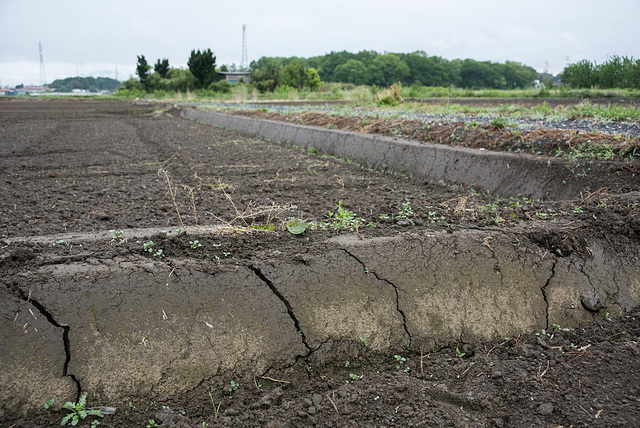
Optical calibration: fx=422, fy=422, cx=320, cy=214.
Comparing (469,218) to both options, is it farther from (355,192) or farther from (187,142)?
(187,142)

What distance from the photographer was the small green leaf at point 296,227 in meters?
2.68

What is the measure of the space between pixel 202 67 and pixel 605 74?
2963 cm

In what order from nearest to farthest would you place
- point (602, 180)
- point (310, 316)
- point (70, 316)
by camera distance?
point (70, 316) → point (310, 316) → point (602, 180)

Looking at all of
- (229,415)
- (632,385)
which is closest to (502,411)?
(632,385)

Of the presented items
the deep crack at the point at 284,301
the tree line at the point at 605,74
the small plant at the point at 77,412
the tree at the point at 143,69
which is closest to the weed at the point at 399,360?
the deep crack at the point at 284,301

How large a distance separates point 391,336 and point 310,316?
0.45 metres

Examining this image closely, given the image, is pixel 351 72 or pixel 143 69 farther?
pixel 351 72

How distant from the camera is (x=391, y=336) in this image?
2.24 metres

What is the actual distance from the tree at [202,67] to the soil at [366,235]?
34.2m

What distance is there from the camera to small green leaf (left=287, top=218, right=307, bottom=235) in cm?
268

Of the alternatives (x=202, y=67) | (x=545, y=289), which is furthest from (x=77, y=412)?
(x=202, y=67)

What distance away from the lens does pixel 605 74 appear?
75.2 ft

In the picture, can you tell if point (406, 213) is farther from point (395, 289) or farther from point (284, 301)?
point (284, 301)

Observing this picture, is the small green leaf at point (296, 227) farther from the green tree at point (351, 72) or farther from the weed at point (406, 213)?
the green tree at point (351, 72)
